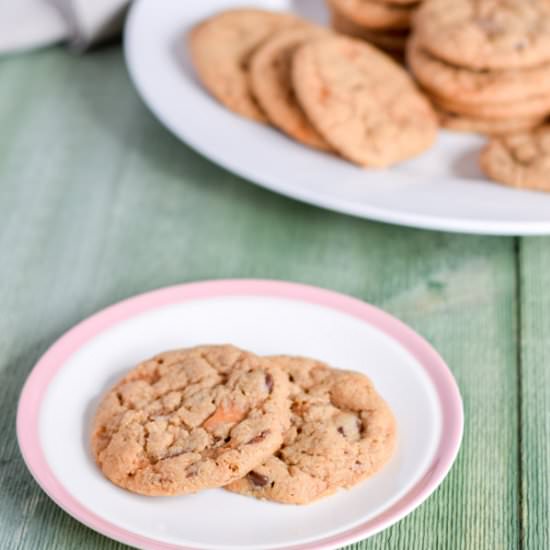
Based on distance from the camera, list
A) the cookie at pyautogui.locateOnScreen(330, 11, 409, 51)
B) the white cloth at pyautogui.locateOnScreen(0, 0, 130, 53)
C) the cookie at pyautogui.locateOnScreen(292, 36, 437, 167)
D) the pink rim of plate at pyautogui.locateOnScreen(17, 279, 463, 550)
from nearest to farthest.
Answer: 1. the pink rim of plate at pyautogui.locateOnScreen(17, 279, 463, 550)
2. the cookie at pyautogui.locateOnScreen(292, 36, 437, 167)
3. the cookie at pyautogui.locateOnScreen(330, 11, 409, 51)
4. the white cloth at pyautogui.locateOnScreen(0, 0, 130, 53)

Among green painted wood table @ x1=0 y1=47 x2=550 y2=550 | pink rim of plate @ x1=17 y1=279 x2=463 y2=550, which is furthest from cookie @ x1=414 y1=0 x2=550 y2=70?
pink rim of plate @ x1=17 y1=279 x2=463 y2=550

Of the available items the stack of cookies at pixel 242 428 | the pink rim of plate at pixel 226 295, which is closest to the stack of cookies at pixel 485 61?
the pink rim of plate at pixel 226 295

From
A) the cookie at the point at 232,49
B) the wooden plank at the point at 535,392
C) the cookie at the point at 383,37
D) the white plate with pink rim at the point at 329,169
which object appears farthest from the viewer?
the cookie at the point at 383,37

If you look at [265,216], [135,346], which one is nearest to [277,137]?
[265,216]

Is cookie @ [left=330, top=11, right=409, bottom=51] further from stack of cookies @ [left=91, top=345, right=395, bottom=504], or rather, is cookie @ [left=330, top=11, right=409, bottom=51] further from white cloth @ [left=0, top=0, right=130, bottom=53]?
stack of cookies @ [left=91, top=345, right=395, bottom=504]

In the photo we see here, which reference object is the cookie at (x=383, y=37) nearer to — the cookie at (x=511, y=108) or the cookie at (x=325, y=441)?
the cookie at (x=511, y=108)
